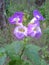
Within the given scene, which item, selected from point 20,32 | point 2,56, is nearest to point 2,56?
point 2,56

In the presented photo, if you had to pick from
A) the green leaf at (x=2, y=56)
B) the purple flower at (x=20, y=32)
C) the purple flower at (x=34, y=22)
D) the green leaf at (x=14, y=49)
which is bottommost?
the green leaf at (x=2, y=56)

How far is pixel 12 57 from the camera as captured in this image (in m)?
1.23

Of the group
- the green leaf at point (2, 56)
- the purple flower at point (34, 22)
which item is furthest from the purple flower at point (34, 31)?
the green leaf at point (2, 56)

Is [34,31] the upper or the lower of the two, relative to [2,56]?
upper

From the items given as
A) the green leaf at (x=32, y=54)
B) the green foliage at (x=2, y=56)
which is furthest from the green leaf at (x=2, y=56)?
the green leaf at (x=32, y=54)

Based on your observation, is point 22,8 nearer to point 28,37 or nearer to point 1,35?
point 1,35

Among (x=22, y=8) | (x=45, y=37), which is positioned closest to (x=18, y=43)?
(x=45, y=37)

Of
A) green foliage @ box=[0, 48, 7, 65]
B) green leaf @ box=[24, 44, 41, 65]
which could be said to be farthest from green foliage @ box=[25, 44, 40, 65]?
green foliage @ box=[0, 48, 7, 65]

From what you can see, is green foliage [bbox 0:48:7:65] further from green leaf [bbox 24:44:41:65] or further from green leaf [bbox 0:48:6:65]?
green leaf [bbox 24:44:41:65]

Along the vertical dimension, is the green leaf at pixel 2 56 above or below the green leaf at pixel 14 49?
below

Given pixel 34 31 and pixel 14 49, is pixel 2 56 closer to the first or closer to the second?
pixel 14 49

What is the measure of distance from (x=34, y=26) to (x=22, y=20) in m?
0.07

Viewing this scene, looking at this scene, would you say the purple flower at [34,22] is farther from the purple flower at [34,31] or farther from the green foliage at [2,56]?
the green foliage at [2,56]

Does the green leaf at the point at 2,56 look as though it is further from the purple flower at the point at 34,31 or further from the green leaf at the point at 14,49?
the purple flower at the point at 34,31
